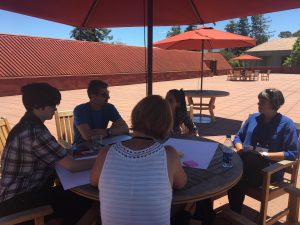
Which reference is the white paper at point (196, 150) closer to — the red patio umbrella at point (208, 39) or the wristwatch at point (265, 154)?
the wristwatch at point (265, 154)

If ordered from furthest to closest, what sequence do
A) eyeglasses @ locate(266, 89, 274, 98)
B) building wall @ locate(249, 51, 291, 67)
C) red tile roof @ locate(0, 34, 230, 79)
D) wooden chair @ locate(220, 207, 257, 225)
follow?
1. building wall @ locate(249, 51, 291, 67)
2. red tile roof @ locate(0, 34, 230, 79)
3. eyeglasses @ locate(266, 89, 274, 98)
4. wooden chair @ locate(220, 207, 257, 225)

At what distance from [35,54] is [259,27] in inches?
3044

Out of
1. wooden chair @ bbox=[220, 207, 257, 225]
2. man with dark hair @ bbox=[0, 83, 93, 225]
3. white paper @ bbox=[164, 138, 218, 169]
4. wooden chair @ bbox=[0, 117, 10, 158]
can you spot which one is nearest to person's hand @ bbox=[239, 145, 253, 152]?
white paper @ bbox=[164, 138, 218, 169]

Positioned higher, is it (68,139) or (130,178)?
(130,178)

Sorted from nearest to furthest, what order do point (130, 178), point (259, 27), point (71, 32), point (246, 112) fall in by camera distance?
point (130, 178) < point (246, 112) < point (71, 32) < point (259, 27)

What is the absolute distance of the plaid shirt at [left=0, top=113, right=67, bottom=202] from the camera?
74.9 inches

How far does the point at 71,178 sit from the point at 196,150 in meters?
1.14

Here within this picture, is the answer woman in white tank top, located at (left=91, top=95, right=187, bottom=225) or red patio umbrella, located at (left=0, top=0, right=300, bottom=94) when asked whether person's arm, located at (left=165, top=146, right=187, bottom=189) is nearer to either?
woman in white tank top, located at (left=91, top=95, right=187, bottom=225)

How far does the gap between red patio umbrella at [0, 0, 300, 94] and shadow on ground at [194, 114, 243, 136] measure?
293 centimetres

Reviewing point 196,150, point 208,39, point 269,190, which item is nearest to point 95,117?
point 196,150

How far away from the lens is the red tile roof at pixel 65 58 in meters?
15.0

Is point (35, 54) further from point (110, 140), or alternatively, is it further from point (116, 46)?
point (110, 140)

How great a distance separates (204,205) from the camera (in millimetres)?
2215

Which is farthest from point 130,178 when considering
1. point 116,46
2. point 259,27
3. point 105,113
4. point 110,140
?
point 259,27
